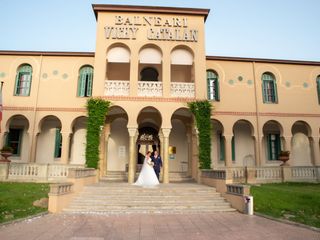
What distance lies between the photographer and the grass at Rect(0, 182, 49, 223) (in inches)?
314

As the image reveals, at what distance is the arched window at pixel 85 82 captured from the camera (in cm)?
1756

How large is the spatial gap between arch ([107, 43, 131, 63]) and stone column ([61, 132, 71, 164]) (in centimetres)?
603

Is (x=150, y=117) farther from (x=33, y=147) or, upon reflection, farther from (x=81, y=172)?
(x=33, y=147)

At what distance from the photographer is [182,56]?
51.4 feet

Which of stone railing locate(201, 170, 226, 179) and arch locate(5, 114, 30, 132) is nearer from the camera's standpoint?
stone railing locate(201, 170, 226, 179)

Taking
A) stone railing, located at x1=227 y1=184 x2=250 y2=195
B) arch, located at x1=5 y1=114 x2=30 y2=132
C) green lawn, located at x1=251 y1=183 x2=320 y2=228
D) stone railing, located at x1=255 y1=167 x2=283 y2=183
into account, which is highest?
arch, located at x1=5 y1=114 x2=30 y2=132

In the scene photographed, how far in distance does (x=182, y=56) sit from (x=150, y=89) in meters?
3.20

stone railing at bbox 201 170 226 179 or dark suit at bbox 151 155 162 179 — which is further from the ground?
dark suit at bbox 151 155 162 179

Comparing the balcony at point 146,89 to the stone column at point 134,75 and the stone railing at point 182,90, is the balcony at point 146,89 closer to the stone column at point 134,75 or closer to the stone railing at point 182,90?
the stone railing at point 182,90

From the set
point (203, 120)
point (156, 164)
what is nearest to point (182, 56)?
point (203, 120)

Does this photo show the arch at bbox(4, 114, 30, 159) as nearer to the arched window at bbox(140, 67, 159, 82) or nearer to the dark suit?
the arched window at bbox(140, 67, 159, 82)

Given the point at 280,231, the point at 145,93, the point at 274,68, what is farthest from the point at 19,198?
the point at 274,68

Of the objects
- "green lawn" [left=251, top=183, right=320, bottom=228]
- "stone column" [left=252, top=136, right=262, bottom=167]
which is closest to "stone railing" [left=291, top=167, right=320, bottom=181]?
"stone column" [left=252, top=136, right=262, bottom=167]

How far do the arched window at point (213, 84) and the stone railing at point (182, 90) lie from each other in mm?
3540
